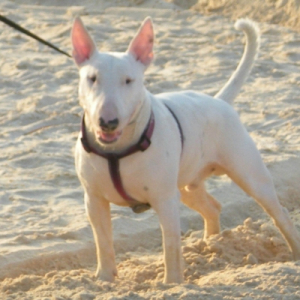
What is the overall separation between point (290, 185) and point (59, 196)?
2196mm

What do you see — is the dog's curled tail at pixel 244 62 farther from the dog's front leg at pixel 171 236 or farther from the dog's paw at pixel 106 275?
the dog's paw at pixel 106 275

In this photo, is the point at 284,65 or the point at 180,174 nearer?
the point at 180,174

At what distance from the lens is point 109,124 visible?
429cm

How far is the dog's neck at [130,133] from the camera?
4668mm

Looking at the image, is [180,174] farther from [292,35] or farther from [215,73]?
[292,35]

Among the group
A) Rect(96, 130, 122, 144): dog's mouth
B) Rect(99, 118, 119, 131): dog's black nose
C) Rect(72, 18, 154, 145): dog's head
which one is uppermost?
Rect(72, 18, 154, 145): dog's head

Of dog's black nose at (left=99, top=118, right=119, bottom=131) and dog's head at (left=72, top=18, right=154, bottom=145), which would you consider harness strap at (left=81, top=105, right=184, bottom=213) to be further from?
dog's black nose at (left=99, top=118, right=119, bottom=131)

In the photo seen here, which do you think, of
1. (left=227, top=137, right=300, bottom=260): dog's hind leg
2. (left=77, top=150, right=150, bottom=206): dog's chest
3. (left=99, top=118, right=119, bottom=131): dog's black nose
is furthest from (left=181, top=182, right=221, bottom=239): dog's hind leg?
(left=99, top=118, right=119, bottom=131): dog's black nose

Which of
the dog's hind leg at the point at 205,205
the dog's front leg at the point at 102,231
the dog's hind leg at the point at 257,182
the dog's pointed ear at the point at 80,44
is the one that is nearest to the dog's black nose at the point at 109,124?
the dog's pointed ear at the point at 80,44

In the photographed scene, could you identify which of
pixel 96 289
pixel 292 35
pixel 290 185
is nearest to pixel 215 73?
pixel 292 35

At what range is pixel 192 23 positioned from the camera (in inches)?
518

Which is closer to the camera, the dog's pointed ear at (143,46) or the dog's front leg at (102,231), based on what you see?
the dog's pointed ear at (143,46)

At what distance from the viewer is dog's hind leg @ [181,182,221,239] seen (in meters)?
6.21

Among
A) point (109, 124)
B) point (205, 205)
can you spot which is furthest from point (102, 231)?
point (205, 205)
